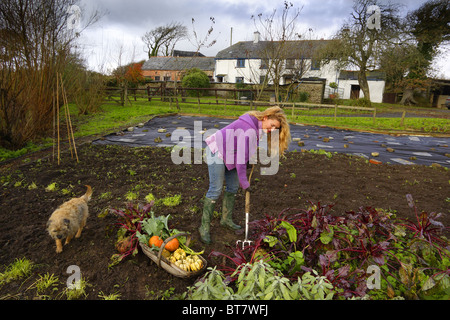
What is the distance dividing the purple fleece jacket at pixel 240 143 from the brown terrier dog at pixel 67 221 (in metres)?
1.63

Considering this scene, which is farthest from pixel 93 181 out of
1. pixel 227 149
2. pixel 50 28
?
pixel 50 28

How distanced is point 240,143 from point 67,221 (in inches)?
73.0

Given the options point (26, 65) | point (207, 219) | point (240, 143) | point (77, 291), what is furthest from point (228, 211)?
point (26, 65)

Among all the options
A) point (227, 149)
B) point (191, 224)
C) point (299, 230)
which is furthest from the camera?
point (191, 224)

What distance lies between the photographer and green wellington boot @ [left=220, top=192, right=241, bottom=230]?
3.18m

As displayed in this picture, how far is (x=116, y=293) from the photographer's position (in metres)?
2.22

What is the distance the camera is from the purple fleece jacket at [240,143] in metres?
2.73

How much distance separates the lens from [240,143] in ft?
8.97

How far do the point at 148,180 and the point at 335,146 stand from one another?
554 centimetres

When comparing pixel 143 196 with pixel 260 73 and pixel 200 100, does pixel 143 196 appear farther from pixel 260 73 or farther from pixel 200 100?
pixel 260 73

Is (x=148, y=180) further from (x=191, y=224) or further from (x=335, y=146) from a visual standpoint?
(x=335, y=146)

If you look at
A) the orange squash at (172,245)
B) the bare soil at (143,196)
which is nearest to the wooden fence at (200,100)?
the bare soil at (143,196)

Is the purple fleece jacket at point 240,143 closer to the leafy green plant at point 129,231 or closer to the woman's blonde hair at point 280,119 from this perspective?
the woman's blonde hair at point 280,119

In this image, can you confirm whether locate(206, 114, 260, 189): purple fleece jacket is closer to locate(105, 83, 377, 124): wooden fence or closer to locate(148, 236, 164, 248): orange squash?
locate(148, 236, 164, 248): orange squash
